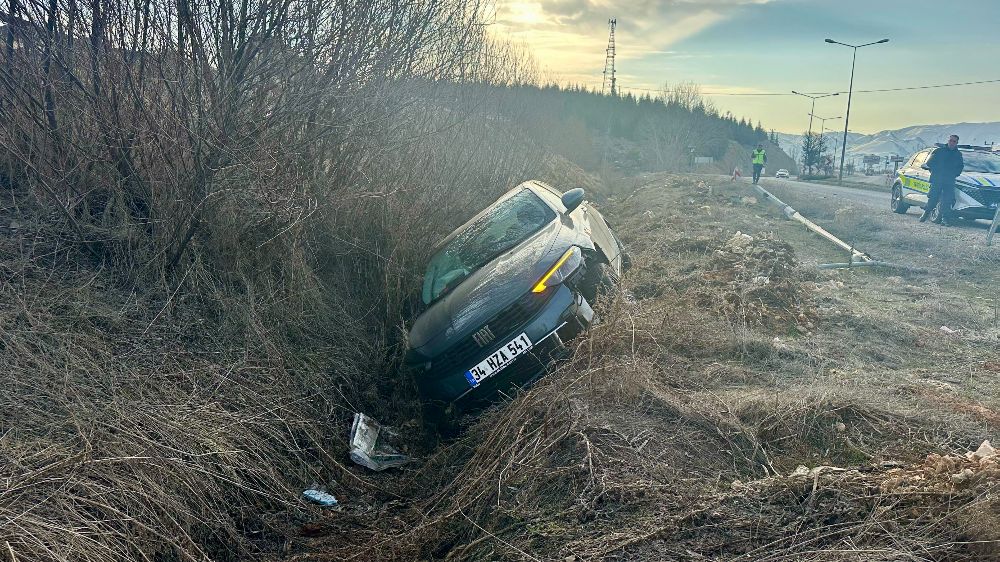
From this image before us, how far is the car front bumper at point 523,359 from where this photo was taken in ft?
16.4

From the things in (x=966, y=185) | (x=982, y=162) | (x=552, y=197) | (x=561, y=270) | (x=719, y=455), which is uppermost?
(x=982, y=162)

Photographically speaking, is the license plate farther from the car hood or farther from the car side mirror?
the car side mirror

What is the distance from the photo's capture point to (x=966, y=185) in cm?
1346

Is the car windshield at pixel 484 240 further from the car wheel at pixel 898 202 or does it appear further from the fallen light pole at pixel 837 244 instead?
the car wheel at pixel 898 202

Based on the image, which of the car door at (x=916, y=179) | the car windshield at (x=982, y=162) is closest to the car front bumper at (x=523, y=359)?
the car door at (x=916, y=179)

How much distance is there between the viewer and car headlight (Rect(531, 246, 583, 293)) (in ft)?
17.0

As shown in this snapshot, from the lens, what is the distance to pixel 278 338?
5570mm

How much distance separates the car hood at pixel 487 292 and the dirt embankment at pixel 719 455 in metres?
0.65

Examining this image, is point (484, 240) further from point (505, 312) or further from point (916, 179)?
point (916, 179)

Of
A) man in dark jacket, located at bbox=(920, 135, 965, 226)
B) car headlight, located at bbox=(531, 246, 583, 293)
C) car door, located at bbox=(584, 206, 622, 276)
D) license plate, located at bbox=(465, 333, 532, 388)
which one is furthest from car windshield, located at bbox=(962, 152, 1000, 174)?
license plate, located at bbox=(465, 333, 532, 388)

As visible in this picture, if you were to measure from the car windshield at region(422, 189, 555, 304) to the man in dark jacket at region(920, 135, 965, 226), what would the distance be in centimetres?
1078

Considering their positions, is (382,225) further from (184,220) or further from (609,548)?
(609,548)

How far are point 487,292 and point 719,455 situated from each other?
2.24 m

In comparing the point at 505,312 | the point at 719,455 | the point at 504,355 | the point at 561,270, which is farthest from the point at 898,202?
the point at 719,455
